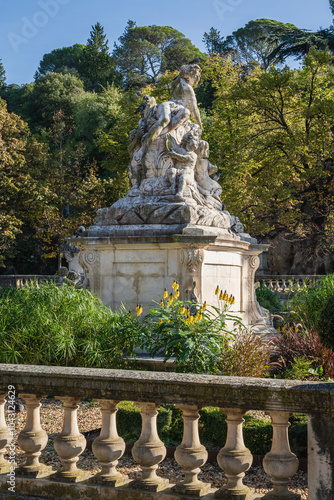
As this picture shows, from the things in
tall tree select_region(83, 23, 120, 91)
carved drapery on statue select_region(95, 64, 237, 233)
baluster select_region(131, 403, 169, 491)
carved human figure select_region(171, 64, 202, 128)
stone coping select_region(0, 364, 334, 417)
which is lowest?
baluster select_region(131, 403, 169, 491)

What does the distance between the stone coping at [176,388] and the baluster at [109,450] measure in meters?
0.12

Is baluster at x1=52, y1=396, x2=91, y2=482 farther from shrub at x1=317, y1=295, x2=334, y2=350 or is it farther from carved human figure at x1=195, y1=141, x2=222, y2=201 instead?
carved human figure at x1=195, y1=141, x2=222, y2=201

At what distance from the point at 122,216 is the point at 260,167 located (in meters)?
17.9

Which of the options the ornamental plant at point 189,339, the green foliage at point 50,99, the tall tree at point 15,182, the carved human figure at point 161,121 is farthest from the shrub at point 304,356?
the green foliage at point 50,99

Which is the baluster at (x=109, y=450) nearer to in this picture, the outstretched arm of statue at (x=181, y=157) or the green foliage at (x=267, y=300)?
the outstretched arm of statue at (x=181, y=157)

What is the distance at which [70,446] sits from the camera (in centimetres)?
344

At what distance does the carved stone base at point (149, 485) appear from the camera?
3.21 m

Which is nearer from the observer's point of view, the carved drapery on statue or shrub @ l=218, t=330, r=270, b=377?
shrub @ l=218, t=330, r=270, b=377

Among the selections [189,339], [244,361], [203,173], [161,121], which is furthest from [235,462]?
[203,173]

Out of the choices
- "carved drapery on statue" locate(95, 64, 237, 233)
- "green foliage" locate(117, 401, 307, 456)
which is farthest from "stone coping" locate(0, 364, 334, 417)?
"carved drapery on statue" locate(95, 64, 237, 233)

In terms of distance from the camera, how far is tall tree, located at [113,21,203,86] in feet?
167

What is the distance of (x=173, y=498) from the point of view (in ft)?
10.3

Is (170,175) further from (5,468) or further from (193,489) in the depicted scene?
(193,489)

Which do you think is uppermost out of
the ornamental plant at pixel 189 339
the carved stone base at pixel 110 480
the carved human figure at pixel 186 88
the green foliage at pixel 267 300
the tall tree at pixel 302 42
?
the tall tree at pixel 302 42
